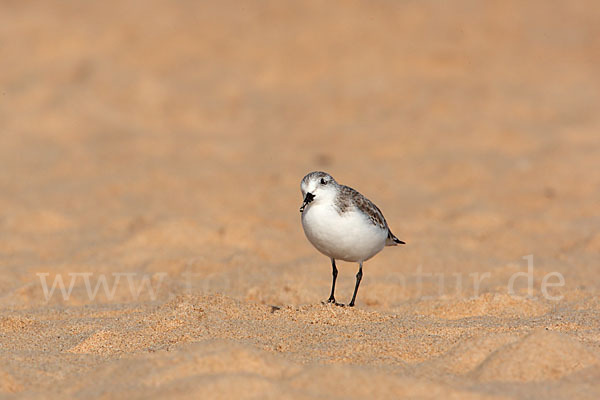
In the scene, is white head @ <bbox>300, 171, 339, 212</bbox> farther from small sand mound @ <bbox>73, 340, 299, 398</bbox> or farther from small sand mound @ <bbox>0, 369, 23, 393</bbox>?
small sand mound @ <bbox>0, 369, 23, 393</bbox>

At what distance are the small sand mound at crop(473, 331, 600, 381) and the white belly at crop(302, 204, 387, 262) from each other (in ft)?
4.28

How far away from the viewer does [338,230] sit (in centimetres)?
433

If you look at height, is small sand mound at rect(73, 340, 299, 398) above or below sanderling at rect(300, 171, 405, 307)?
below

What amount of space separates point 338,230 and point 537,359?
1483mm

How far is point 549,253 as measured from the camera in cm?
641

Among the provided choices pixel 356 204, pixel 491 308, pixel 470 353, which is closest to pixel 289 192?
pixel 356 204

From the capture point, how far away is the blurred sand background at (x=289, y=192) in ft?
10.7

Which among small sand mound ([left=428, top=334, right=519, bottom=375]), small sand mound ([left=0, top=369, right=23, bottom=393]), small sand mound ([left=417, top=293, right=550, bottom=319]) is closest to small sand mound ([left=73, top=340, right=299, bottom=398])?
small sand mound ([left=0, top=369, right=23, bottom=393])

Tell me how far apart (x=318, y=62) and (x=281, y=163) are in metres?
3.29

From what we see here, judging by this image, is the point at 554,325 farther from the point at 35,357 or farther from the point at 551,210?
the point at 551,210

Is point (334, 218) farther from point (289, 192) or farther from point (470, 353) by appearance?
point (289, 192)

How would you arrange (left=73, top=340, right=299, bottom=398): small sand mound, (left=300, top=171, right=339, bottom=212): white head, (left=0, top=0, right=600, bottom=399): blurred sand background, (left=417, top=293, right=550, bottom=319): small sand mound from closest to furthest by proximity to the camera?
(left=73, top=340, right=299, bottom=398): small sand mound, (left=0, top=0, right=600, bottom=399): blurred sand background, (left=300, top=171, right=339, bottom=212): white head, (left=417, top=293, right=550, bottom=319): small sand mound

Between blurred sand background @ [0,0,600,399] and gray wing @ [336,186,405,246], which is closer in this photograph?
blurred sand background @ [0,0,600,399]

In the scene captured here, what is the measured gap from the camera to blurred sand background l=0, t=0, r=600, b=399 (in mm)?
3254
